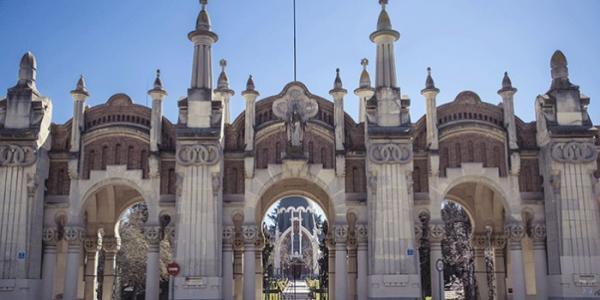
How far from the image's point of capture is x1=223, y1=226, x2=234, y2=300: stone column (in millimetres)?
31391

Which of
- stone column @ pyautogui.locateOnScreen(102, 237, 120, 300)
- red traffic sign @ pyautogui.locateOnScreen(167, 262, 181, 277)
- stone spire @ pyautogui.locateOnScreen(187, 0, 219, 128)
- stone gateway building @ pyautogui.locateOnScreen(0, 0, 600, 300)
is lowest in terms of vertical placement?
red traffic sign @ pyautogui.locateOnScreen(167, 262, 181, 277)

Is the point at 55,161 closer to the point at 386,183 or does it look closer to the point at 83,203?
the point at 83,203

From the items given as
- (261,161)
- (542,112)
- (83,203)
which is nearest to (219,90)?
(261,161)

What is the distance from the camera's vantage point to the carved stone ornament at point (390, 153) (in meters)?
31.1

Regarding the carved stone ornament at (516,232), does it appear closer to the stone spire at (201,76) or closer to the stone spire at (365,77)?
the stone spire at (365,77)

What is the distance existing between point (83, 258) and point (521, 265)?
2309cm

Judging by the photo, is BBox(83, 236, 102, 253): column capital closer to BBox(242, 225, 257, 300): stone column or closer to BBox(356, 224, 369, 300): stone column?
BBox(242, 225, 257, 300): stone column

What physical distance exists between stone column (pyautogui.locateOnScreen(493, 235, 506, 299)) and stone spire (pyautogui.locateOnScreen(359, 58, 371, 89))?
11.3 metres

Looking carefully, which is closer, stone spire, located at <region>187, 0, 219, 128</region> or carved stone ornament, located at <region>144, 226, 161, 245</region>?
carved stone ornament, located at <region>144, 226, 161, 245</region>

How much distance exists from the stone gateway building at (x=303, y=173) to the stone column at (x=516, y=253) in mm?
55

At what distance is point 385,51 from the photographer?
108ft

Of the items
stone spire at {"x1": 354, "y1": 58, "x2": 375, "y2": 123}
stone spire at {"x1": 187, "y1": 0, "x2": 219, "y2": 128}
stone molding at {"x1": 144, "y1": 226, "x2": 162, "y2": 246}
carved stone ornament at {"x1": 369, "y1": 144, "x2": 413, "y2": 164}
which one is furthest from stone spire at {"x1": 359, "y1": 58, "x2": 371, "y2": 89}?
stone molding at {"x1": 144, "y1": 226, "x2": 162, "y2": 246}

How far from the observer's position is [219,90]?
39.8 meters

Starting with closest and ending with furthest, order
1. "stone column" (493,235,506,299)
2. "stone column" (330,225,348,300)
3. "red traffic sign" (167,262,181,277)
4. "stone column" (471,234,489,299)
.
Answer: "red traffic sign" (167,262,181,277)
"stone column" (330,225,348,300)
"stone column" (493,235,506,299)
"stone column" (471,234,489,299)
